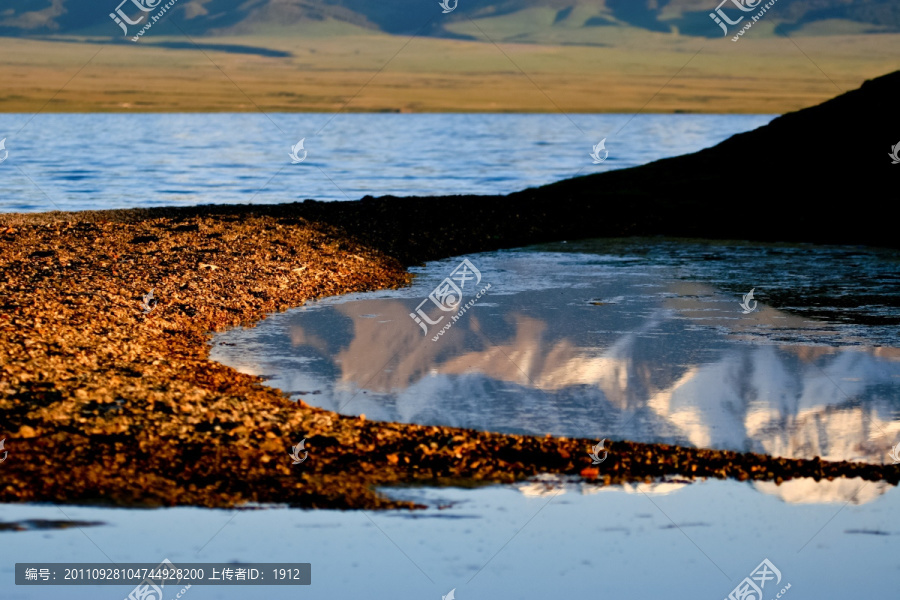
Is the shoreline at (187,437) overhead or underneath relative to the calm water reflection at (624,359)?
overhead

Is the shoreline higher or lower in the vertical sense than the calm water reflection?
higher

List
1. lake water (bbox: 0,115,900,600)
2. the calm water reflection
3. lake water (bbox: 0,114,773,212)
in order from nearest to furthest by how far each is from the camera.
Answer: lake water (bbox: 0,115,900,600)
the calm water reflection
lake water (bbox: 0,114,773,212)

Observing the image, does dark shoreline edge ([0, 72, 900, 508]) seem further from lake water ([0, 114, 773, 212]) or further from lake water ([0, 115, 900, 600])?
lake water ([0, 114, 773, 212])

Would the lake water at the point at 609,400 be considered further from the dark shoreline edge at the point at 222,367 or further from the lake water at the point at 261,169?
the lake water at the point at 261,169

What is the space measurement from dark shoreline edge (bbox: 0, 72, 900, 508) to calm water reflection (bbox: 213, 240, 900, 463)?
692 mm

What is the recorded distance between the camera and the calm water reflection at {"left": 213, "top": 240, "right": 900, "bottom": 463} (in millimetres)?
9211

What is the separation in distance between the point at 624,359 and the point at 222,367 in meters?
4.74

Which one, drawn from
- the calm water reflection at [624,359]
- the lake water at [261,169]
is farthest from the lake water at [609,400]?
the lake water at [261,169]

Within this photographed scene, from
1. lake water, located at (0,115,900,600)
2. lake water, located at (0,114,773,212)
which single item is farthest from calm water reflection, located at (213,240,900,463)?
lake water, located at (0,114,773,212)

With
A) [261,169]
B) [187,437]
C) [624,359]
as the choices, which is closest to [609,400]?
[624,359]

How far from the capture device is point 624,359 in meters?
11.8

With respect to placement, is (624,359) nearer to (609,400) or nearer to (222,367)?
(609,400)

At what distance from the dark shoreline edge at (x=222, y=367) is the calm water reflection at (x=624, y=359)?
69 cm

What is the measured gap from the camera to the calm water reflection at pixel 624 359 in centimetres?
921
